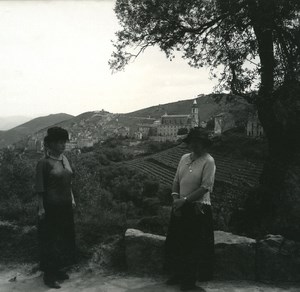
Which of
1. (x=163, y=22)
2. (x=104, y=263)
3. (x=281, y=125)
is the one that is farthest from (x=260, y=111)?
(x=104, y=263)

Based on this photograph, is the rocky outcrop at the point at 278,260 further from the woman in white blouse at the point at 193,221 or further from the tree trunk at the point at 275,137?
the woman in white blouse at the point at 193,221

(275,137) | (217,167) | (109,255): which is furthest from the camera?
(217,167)

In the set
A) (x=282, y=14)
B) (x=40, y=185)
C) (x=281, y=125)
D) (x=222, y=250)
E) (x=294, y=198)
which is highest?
(x=282, y=14)

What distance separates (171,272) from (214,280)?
0.55 m

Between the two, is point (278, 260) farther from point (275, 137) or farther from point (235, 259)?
point (275, 137)

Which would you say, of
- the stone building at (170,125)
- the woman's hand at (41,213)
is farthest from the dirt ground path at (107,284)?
the stone building at (170,125)

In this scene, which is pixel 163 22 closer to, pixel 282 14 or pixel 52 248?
pixel 282 14

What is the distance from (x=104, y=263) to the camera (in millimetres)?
4980

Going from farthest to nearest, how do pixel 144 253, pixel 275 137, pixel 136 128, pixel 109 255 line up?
1. pixel 136 128
2. pixel 275 137
3. pixel 109 255
4. pixel 144 253

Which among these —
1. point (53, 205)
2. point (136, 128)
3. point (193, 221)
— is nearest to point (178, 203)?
point (193, 221)

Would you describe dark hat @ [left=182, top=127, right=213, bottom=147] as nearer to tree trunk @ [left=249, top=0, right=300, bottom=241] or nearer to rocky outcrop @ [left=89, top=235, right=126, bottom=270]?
tree trunk @ [left=249, top=0, right=300, bottom=241]

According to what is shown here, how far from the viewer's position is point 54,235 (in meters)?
4.58

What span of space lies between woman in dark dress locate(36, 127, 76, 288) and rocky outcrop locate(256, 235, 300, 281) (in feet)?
8.12

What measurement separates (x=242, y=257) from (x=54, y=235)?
2.41 meters
